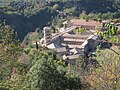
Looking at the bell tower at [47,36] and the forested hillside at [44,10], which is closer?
the bell tower at [47,36]

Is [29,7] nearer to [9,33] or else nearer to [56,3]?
[56,3]

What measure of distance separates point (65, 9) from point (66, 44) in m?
24.8

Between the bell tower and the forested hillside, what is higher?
the bell tower

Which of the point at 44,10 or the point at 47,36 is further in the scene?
the point at 44,10

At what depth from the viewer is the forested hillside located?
175ft

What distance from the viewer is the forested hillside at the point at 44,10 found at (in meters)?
53.5

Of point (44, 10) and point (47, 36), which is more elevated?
point (47, 36)

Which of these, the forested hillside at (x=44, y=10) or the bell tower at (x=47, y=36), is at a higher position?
the bell tower at (x=47, y=36)

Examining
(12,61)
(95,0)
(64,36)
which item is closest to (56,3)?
(95,0)

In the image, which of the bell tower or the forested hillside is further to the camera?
the forested hillside

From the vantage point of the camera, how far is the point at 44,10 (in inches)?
2354

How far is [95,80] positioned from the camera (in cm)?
1180

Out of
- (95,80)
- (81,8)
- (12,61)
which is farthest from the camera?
(81,8)

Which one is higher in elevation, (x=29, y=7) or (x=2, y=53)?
(x=2, y=53)
